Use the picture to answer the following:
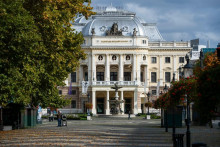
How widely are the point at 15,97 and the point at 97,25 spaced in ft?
232

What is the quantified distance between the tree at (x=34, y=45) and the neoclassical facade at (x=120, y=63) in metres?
57.7

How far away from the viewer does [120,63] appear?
9756 cm

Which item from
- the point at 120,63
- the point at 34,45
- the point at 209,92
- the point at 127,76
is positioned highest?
the point at 120,63

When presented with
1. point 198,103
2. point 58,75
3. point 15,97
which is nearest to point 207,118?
point 198,103

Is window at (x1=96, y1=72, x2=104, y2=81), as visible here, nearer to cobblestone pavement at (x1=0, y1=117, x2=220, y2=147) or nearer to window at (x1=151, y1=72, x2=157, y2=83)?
window at (x1=151, y1=72, x2=157, y2=83)

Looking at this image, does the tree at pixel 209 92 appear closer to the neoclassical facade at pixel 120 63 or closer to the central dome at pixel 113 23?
the neoclassical facade at pixel 120 63

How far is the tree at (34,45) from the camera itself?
2602cm

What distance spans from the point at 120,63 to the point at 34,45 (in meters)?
70.7

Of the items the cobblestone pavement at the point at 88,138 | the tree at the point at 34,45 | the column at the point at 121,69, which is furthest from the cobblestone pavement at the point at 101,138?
the column at the point at 121,69

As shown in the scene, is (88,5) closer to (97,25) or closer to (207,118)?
(207,118)

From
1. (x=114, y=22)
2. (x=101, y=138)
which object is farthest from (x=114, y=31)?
(x=101, y=138)

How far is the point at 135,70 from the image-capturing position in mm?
96938

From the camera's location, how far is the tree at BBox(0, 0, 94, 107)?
2602cm

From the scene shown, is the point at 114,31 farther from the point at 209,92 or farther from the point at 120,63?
the point at 209,92
